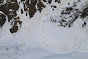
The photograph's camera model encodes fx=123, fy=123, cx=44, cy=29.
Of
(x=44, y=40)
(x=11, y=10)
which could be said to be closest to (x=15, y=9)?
(x=11, y=10)

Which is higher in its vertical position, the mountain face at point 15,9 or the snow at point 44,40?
the mountain face at point 15,9

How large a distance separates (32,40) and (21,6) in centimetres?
221

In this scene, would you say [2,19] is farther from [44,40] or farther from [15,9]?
[44,40]

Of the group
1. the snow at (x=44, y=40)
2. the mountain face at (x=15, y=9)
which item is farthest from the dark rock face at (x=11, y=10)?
the snow at (x=44, y=40)

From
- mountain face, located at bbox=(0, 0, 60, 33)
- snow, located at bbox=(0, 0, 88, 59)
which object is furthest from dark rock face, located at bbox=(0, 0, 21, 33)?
snow, located at bbox=(0, 0, 88, 59)

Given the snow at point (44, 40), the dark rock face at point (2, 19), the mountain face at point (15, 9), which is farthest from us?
the dark rock face at point (2, 19)

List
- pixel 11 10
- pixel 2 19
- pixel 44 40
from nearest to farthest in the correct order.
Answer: pixel 44 40
pixel 11 10
pixel 2 19

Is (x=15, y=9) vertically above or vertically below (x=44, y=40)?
above

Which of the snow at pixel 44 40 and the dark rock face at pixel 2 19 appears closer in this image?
the snow at pixel 44 40

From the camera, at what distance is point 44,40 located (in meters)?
5.49

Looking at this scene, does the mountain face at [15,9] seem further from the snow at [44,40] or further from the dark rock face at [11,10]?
the snow at [44,40]

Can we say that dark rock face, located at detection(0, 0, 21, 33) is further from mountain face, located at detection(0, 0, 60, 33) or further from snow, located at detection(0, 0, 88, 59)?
snow, located at detection(0, 0, 88, 59)

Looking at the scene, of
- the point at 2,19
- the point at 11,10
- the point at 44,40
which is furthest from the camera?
the point at 2,19

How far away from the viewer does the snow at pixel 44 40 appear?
4.72m
